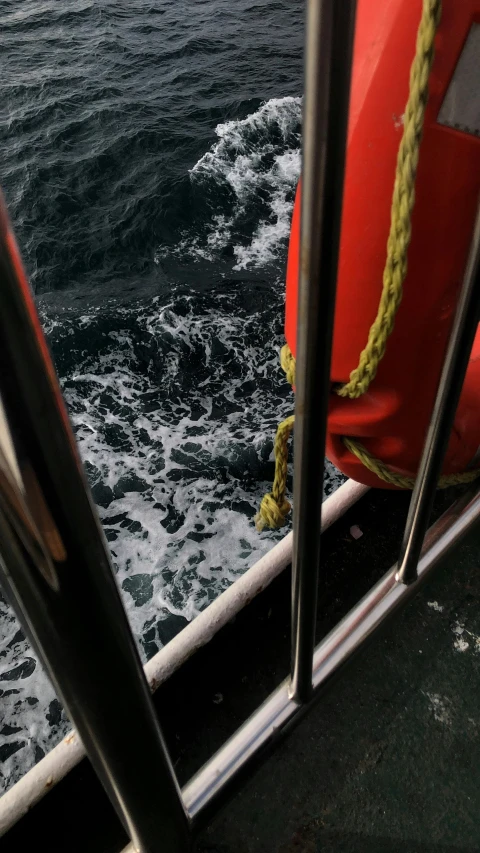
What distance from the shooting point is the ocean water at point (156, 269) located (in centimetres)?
329

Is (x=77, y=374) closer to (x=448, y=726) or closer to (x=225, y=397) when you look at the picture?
(x=225, y=397)

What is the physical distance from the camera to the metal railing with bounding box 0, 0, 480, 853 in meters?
0.21

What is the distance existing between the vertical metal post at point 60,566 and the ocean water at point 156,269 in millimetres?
1098

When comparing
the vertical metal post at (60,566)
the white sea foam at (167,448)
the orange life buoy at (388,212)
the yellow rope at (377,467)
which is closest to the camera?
the vertical metal post at (60,566)

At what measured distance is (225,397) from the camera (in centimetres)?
426

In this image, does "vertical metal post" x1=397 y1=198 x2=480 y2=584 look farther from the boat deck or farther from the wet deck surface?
the boat deck

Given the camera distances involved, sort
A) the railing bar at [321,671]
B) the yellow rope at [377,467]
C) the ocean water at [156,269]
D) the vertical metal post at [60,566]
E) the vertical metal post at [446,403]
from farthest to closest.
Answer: the ocean water at [156,269] < the yellow rope at [377,467] < the railing bar at [321,671] < the vertical metal post at [446,403] < the vertical metal post at [60,566]

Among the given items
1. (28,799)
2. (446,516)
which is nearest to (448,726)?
(446,516)

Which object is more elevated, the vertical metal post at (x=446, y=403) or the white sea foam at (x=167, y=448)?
the vertical metal post at (x=446, y=403)

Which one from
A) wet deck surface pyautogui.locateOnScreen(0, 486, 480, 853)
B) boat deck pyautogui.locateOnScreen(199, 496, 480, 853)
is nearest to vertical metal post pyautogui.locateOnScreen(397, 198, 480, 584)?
wet deck surface pyautogui.locateOnScreen(0, 486, 480, 853)

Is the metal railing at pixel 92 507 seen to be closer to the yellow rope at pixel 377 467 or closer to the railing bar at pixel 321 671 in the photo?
the railing bar at pixel 321 671

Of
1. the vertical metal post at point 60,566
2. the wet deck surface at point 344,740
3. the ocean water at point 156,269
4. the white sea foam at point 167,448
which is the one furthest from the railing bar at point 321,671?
the white sea foam at point 167,448

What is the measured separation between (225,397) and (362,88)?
353cm

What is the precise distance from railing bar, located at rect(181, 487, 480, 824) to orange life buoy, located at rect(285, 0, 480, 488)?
22 cm
